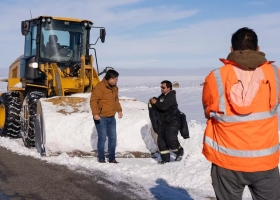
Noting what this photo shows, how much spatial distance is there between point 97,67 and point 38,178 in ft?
13.8

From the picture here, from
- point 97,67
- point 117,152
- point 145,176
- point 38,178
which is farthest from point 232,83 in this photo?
point 97,67

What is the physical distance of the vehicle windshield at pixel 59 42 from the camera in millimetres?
10883

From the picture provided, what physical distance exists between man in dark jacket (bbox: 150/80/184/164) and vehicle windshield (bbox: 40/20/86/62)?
3697 millimetres

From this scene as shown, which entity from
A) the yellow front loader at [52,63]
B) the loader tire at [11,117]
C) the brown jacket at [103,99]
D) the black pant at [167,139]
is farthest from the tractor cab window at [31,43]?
the black pant at [167,139]

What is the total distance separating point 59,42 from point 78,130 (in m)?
3.02

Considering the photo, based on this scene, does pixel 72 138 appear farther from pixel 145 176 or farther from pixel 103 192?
pixel 103 192

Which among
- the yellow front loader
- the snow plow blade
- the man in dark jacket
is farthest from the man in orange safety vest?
the yellow front loader

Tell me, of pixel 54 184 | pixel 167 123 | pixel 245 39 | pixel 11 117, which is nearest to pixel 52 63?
pixel 11 117

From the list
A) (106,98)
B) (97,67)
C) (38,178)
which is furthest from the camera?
(97,67)

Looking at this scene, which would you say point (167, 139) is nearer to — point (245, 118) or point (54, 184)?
point (54, 184)

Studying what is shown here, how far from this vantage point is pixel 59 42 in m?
10.9

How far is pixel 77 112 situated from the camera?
8.91 m

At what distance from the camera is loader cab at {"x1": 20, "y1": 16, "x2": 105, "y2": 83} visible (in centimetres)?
1084

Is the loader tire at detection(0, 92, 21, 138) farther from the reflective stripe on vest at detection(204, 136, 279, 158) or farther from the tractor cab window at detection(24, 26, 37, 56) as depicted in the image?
the reflective stripe on vest at detection(204, 136, 279, 158)
